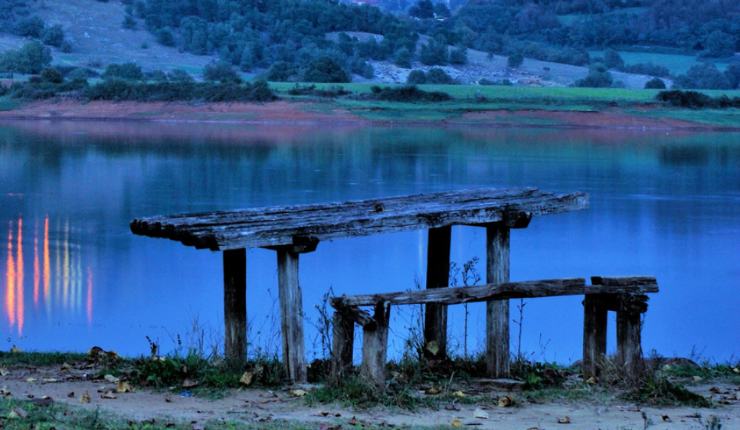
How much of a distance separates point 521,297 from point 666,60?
101 meters

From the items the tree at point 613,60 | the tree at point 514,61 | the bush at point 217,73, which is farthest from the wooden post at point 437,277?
the tree at point 613,60

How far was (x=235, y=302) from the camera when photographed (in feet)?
28.0

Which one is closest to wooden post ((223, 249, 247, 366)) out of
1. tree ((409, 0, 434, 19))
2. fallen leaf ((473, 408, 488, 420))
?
fallen leaf ((473, 408, 488, 420))

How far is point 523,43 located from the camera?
114 m

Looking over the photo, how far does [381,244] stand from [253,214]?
33.9 feet

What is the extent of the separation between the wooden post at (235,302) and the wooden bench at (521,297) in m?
0.81

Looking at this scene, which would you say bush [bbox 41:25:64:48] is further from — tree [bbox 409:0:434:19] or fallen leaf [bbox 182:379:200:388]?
fallen leaf [bbox 182:379:200:388]

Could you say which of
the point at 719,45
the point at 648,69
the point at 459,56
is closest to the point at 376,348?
the point at 459,56

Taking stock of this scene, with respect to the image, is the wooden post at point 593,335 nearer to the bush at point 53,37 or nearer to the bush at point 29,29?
the bush at point 53,37

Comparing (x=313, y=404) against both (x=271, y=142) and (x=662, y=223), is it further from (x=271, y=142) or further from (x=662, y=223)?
(x=271, y=142)

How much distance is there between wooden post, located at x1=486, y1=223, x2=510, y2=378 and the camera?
342 inches

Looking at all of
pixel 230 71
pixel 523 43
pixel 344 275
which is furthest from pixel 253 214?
pixel 523 43

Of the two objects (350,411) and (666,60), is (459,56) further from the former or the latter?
(350,411)

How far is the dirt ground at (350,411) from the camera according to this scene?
714 centimetres
